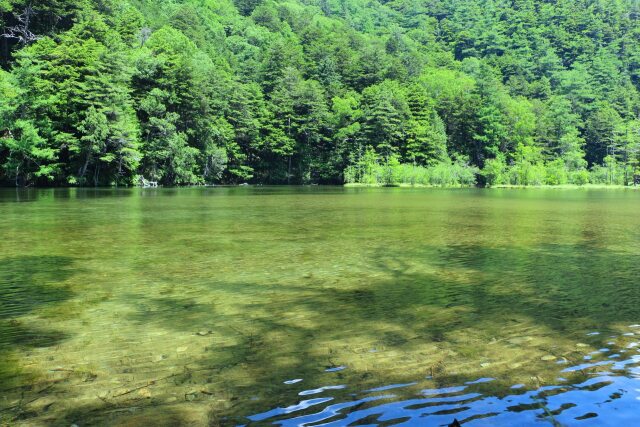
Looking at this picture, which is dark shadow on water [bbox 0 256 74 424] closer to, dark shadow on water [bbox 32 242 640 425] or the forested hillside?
dark shadow on water [bbox 32 242 640 425]

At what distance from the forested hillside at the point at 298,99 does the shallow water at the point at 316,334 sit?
4151cm

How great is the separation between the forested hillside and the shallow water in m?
41.5

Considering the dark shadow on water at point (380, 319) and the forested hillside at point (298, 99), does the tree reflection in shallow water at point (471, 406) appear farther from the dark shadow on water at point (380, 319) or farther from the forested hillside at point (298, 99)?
the forested hillside at point (298, 99)

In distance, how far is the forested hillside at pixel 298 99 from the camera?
49.3 meters

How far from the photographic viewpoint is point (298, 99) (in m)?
82.1

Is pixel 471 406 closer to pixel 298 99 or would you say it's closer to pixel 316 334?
pixel 316 334

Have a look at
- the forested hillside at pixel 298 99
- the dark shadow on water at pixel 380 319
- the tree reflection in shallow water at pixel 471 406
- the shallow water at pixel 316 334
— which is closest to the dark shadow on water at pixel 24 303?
the shallow water at pixel 316 334

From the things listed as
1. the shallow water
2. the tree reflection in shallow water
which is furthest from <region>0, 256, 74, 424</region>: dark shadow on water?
the tree reflection in shallow water

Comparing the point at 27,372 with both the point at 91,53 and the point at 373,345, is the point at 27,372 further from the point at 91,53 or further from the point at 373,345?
the point at 91,53

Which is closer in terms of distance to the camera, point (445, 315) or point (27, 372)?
point (27, 372)

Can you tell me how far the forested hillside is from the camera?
1941 inches

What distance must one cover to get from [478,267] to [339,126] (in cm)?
7447

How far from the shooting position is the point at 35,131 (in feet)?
146

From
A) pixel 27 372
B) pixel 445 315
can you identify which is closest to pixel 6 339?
pixel 27 372
